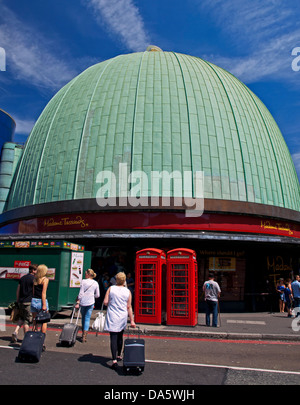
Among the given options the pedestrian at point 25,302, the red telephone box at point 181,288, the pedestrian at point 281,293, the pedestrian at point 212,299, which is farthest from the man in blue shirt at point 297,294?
the pedestrian at point 25,302

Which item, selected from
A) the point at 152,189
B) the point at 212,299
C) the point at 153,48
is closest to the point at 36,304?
Answer: the point at 212,299

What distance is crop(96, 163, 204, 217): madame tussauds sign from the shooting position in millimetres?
18047

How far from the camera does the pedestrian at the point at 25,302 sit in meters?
8.45

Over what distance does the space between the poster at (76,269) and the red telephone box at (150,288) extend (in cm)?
277

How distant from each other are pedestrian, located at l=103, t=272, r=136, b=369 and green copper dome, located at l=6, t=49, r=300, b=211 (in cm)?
→ 1227

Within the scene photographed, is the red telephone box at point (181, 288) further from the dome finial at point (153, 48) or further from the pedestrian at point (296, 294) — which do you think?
the dome finial at point (153, 48)

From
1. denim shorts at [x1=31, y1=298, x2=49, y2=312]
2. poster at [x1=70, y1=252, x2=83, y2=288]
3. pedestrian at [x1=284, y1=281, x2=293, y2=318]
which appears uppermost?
poster at [x1=70, y1=252, x2=83, y2=288]

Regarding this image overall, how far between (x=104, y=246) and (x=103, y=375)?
12.8 metres

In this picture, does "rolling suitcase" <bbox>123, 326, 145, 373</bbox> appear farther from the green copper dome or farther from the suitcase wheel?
the green copper dome

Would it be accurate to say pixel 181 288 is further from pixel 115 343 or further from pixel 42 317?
pixel 115 343

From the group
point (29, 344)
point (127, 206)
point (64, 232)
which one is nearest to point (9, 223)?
point (64, 232)

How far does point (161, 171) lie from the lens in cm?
1884

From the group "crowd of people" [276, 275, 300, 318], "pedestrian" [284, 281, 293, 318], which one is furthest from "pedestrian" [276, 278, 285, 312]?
"pedestrian" [284, 281, 293, 318]
